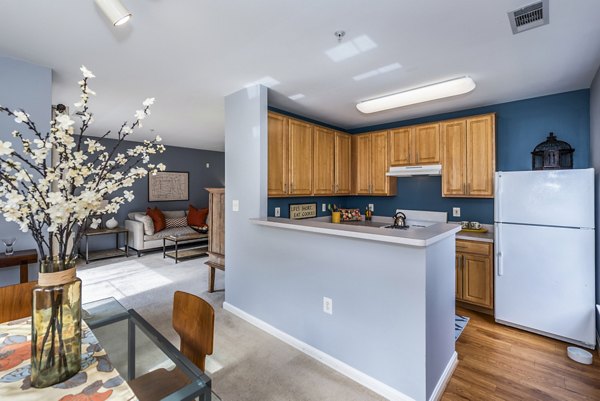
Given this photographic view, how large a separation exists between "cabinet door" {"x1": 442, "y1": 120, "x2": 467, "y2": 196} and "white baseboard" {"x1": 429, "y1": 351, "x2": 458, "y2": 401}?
6.45ft

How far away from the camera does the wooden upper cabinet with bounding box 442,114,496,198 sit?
10.7 feet

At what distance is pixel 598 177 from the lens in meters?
2.45

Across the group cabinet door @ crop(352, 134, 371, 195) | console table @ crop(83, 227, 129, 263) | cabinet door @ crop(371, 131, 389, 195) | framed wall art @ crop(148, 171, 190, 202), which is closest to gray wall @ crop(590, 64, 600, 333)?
cabinet door @ crop(371, 131, 389, 195)

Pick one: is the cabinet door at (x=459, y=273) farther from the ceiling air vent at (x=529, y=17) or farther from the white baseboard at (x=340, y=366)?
the ceiling air vent at (x=529, y=17)

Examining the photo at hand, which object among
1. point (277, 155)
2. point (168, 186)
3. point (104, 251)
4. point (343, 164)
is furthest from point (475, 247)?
point (104, 251)

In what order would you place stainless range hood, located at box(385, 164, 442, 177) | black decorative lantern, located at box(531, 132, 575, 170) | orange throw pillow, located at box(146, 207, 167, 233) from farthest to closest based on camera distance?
orange throw pillow, located at box(146, 207, 167, 233) < stainless range hood, located at box(385, 164, 442, 177) < black decorative lantern, located at box(531, 132, 575, 170)

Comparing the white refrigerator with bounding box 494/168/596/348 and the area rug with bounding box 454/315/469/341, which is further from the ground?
the white refrigerator with bounding box 494/168/596/348

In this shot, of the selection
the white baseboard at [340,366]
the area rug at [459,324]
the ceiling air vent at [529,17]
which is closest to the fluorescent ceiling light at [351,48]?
the ceiling air vent at [529,17]

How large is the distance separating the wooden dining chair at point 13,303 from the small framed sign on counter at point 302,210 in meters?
2.71

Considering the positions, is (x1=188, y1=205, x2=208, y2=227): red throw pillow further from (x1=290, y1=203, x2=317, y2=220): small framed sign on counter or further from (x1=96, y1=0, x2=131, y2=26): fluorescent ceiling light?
(x1=96, y1=0, x2=131, y2=26): fluorescent ceiling light

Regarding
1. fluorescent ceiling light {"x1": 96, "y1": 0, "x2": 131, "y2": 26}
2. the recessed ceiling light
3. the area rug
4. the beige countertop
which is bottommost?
the area rug

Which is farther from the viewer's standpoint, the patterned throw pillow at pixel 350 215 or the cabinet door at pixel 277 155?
the patterned throw pillow at pixel 350 215

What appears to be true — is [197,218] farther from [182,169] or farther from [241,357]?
[241,357]

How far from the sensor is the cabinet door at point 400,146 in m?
3.90
